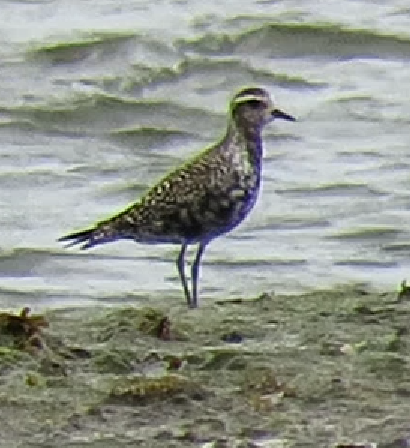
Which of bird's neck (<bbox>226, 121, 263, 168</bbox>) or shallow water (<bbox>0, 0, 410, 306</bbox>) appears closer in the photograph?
bird's neck (<bbox>226, 121, 263, 168</bbox>)

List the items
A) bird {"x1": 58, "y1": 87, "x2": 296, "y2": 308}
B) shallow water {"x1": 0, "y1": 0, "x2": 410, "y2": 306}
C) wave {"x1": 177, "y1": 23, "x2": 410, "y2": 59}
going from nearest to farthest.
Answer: bird {"x1": 58, "y1": 87, "x2": 296, "y2": 308} → shallow water {"x1": 0, "y1": 0, "x2": 410, "y2": 306} → wave {"x1": 177, "y1": 23, "x2": 410, "y2": 59}

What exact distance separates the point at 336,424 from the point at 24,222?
4.14 meters

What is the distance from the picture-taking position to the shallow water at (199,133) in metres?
8.45

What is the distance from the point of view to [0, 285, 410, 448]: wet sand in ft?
16.8

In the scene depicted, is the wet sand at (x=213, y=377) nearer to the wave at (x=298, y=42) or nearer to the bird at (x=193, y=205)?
the bird at (x=193, y=205)

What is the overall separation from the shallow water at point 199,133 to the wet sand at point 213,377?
1.32 meters

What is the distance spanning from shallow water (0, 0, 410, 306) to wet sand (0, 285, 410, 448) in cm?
132

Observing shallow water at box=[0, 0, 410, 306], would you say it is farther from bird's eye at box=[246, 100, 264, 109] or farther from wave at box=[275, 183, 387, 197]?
bird's eye at box=[246, 100, 264, 109]

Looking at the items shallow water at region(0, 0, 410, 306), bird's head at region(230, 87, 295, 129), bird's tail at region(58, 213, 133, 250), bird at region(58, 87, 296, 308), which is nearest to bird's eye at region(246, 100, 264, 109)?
bird's head at region(230, 87, 295, 129)

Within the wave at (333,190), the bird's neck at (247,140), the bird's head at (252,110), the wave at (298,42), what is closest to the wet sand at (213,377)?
the bird's neck at (247,140)

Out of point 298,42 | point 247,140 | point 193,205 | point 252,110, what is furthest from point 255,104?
point 298,42

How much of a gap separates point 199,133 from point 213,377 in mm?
5848

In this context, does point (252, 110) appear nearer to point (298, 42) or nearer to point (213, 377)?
point (213, 377)

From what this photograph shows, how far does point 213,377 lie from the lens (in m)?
5.67
